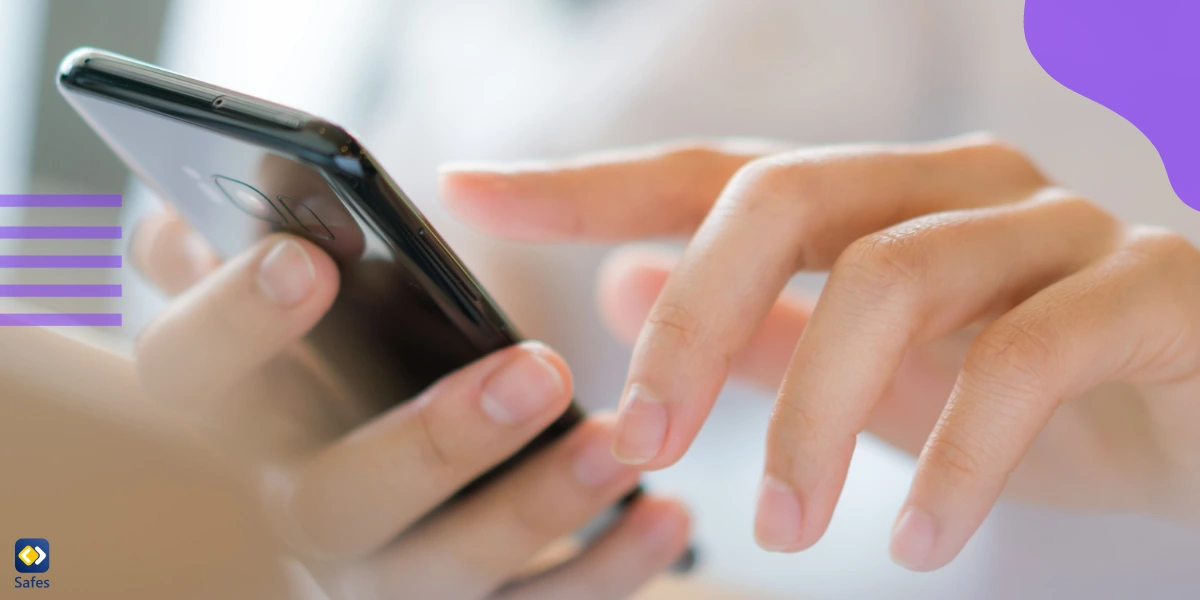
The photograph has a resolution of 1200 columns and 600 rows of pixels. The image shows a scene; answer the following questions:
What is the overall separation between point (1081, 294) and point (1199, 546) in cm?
51

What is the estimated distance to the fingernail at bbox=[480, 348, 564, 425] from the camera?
0.56 m

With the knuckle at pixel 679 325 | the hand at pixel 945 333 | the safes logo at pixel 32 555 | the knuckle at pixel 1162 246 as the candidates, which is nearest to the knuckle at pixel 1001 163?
the hand at pixel 945 333

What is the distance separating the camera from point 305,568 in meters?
0.58

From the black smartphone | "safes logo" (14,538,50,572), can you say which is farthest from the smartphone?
"safes logo" (14,538,50,572)

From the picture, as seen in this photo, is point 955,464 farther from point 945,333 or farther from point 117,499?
point 117,499

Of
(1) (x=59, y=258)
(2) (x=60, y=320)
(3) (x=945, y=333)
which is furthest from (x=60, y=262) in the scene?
(3) (x=945, y=333)

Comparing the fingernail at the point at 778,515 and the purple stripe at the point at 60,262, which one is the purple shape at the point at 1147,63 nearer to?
the fingernail at the point at 778,515

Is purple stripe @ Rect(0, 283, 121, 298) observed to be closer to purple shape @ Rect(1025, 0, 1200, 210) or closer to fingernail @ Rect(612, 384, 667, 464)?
fingernail @ Rect(612, 384, 667, 464)

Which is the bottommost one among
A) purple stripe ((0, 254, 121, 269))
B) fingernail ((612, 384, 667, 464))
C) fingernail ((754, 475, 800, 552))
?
purple stripe ((0, 254, 121, 269))

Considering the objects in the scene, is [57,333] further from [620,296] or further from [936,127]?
[936,127]

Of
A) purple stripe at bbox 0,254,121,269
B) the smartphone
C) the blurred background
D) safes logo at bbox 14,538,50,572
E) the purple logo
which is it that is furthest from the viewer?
purple stripe at bbox 0,254,121,269

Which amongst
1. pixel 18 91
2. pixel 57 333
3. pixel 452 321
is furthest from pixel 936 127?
pixel 18 91

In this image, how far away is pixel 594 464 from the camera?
664 mm

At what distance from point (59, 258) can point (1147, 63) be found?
1.42 meters
